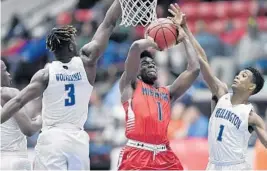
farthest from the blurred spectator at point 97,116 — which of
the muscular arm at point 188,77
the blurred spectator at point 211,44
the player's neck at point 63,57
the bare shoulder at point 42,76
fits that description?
the bare shoulder at point 42,76

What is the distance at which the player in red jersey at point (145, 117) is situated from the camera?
30.6ft

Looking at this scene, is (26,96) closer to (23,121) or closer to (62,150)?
(62,150)

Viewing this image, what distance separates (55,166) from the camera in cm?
884

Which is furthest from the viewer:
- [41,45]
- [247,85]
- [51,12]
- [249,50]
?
[51,12]

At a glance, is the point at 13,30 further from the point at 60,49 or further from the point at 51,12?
the point at 60,49

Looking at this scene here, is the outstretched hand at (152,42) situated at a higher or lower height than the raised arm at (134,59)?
higher

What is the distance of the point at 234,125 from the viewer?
9258 mm

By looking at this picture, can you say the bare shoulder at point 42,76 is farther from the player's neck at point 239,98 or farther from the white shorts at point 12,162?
the player's neck at point 239,98

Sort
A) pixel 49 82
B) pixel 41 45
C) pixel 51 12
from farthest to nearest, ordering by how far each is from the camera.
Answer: pixel 51 12 → pixel 41 45 → pixel 49 82

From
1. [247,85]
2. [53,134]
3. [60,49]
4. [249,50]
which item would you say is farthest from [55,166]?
[249,50]

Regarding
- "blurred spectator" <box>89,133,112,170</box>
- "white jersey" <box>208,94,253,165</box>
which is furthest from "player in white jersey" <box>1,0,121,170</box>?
"blurred spectator" <box>89,133,112,170</box>

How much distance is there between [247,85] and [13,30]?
34.2 feet

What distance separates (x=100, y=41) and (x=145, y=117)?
98 cm

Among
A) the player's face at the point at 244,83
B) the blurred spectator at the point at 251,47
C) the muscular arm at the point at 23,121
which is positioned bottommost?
the muscular arm at the point at 23,121
